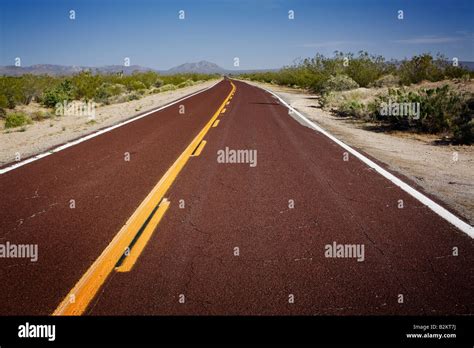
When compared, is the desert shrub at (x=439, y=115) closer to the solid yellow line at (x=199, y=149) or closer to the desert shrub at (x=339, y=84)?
the solid yellow line at (x=199, y=149)

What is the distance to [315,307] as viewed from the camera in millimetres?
3365

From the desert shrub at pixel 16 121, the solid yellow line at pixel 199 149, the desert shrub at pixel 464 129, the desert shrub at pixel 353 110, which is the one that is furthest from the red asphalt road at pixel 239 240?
the desert shrub at pixel 16 121

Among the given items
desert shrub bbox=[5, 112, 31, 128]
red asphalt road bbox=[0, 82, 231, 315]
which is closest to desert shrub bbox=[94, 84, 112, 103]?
desert shrub bbox=[5, 112, 31, 128]

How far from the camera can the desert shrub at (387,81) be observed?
36562 mm

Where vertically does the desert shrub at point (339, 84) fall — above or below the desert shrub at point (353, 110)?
above

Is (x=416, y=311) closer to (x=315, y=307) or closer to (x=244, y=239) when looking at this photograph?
(x=315, y=307)

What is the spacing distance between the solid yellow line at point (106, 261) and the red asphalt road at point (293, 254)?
0.13 meters

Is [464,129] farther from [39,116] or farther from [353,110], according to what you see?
[39,116]

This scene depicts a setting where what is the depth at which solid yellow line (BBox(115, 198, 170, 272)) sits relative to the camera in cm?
402
